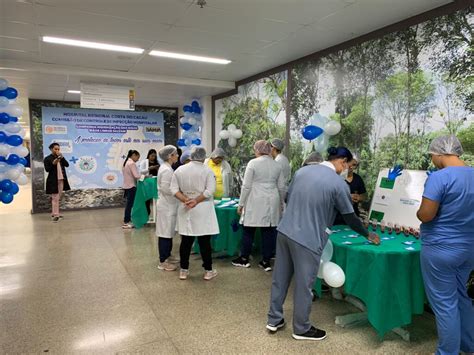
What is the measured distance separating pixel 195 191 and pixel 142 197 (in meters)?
2.95

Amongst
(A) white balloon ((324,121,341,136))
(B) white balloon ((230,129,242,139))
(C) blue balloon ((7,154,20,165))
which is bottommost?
(C) blue balloon ((7,154,20,165))

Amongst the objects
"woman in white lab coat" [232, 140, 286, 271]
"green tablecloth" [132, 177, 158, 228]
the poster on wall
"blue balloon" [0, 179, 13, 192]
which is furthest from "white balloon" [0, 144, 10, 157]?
"woman in white lab coat" [232, 140, 286, 271]

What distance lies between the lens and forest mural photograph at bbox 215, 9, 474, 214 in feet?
9.21

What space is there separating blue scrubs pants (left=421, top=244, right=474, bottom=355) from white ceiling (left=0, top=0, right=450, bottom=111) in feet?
6.75

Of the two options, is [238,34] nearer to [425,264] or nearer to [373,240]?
[373,240]

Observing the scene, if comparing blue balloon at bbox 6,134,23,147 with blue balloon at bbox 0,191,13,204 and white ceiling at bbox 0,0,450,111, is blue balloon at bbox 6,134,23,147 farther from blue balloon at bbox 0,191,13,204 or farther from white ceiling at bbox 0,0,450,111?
white ceiling at bbox 0,0,450,111

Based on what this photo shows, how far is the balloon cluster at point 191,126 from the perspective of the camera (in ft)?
23.2

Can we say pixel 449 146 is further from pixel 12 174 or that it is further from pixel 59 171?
pixel 59 171

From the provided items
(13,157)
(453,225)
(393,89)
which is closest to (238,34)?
(393,89)

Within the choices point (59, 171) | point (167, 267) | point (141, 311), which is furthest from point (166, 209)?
point (59, 171)

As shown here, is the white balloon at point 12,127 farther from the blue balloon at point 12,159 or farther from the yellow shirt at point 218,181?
the yellow shirt at point 218,181

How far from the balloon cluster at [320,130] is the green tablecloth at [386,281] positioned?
172 centimetres

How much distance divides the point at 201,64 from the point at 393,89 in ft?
8.63

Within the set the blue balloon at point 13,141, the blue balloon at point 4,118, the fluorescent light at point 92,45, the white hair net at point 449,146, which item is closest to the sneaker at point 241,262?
the white hair net at point 449,146
